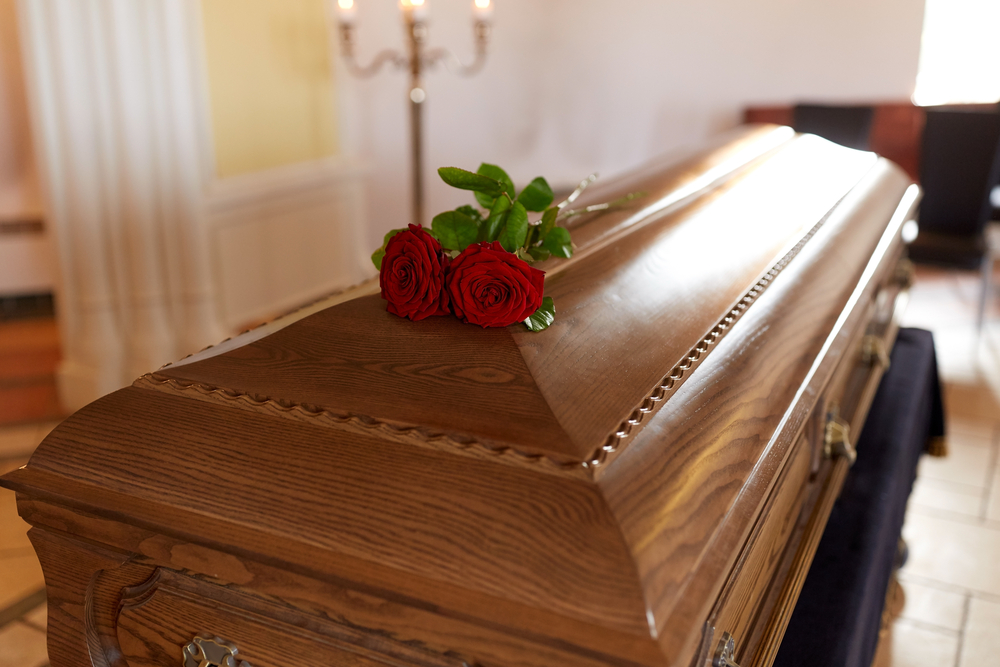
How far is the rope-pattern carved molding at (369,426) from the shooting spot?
69 centimetres

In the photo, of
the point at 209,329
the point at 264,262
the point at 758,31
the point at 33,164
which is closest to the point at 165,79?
the point at 209,329

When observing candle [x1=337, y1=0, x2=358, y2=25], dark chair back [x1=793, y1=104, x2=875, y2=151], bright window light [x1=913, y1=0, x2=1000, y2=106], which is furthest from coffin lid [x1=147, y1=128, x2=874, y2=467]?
bright window light [x1=913, y1=0, x2=1000, y2=106]

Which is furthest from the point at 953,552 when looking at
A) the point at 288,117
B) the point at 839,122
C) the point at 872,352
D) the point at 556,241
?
the point at 839,122

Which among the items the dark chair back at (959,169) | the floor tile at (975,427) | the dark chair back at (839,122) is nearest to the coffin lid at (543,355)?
the floor tile at (975,427)

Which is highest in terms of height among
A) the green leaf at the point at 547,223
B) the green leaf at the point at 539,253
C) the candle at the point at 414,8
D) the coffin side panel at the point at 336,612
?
the candle at the point at 414,8

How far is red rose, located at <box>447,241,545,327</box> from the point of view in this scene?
2.94 feet

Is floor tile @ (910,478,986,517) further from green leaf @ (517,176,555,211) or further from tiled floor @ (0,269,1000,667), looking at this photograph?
green leaf @ (517,176,555,211)

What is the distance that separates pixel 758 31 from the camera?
635 centimetres

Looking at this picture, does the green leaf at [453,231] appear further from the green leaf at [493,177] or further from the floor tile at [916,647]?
the floor tile at [916,647]

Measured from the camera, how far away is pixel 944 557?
2430 mm

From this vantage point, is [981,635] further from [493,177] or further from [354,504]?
[354,504]

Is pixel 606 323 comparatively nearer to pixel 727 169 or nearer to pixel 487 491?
pixel 487 491

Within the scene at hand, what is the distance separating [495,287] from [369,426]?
23 centimetres

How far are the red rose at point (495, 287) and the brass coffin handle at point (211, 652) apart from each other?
0.42 m
